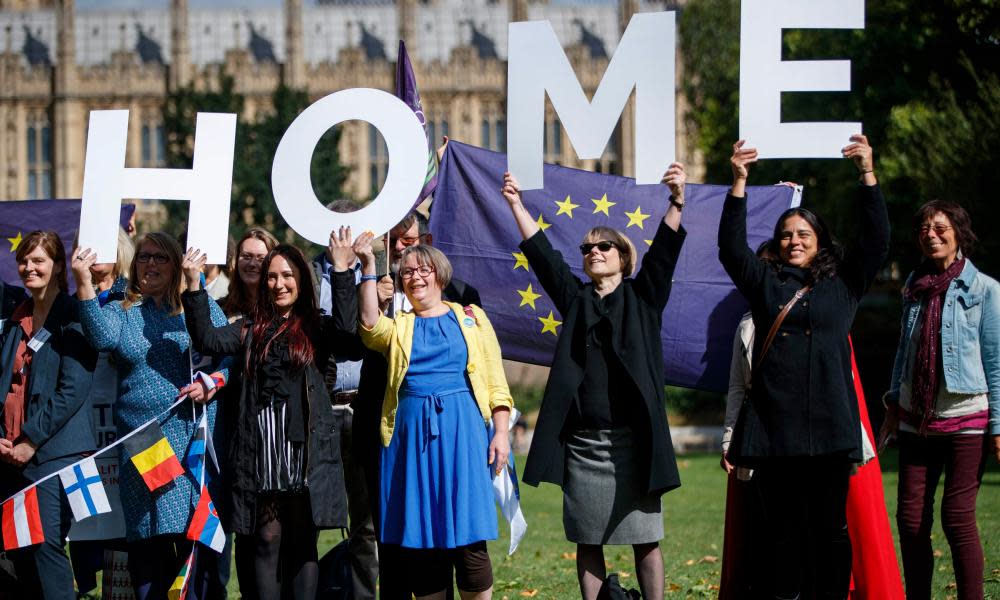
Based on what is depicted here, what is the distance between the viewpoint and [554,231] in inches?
285

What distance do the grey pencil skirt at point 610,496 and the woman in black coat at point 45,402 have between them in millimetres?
2278

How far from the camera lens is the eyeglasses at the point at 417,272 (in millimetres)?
5523

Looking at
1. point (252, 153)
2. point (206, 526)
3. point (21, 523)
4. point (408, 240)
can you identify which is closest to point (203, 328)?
point (206, 526)

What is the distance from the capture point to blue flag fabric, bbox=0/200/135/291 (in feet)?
25.7

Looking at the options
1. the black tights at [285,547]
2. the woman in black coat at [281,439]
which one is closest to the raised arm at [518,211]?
the woman in black coat at [281,439]

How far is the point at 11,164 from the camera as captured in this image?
56594 mm

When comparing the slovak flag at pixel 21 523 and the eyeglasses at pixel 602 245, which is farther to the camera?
the slovak flag at pixel 21 523

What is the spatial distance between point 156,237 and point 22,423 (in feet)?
3.38

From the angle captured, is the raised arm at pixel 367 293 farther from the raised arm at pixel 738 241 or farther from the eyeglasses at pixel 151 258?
the raised arm at pixel 738 241

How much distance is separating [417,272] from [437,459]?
0.77 metres

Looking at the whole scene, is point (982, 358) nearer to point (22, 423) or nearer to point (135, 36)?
point (22, 423)

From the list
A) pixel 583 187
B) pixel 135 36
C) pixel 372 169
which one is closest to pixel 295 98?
pixel 372 169

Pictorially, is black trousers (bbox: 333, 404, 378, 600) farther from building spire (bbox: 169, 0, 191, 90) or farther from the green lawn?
building spire (bbox: 169, 0, 191, 90)

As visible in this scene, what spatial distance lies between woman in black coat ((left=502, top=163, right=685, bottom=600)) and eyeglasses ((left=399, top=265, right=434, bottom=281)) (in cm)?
61
